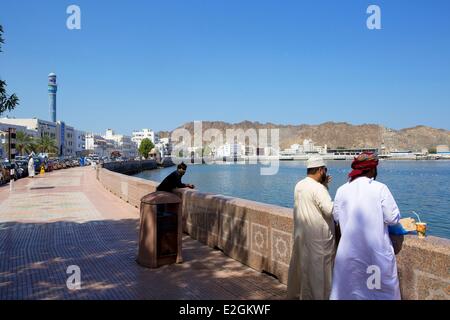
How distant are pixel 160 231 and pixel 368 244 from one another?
3.63 m

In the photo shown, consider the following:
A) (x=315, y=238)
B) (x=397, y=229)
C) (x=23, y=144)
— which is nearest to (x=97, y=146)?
(x=23, y=144)

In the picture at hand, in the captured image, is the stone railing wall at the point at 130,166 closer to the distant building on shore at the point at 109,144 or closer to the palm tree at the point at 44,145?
the palm tree at the point at 44,145

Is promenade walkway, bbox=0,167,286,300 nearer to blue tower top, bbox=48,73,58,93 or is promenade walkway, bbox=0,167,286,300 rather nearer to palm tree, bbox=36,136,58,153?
palm tree, bbox=36,136,58,153

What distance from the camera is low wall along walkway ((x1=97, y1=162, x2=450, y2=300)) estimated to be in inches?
126

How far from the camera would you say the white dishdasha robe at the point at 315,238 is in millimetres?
3695

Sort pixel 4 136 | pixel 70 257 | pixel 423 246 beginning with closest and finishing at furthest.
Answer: pixel 423 246 → pixel 70 257 → pixel 4 136

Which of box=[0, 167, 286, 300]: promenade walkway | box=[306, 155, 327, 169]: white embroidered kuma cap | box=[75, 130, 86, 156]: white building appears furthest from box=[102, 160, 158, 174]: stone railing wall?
box=[306, 155, 327, 169]: white embroidered kuma cap

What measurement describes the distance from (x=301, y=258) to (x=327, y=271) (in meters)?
0.27

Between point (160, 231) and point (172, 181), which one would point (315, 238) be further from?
point (172, 181)

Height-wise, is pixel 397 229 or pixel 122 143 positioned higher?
pixel 122 143

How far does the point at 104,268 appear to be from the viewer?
5.83m

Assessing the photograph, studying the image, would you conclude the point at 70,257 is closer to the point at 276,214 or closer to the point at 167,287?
the point at 167,287
